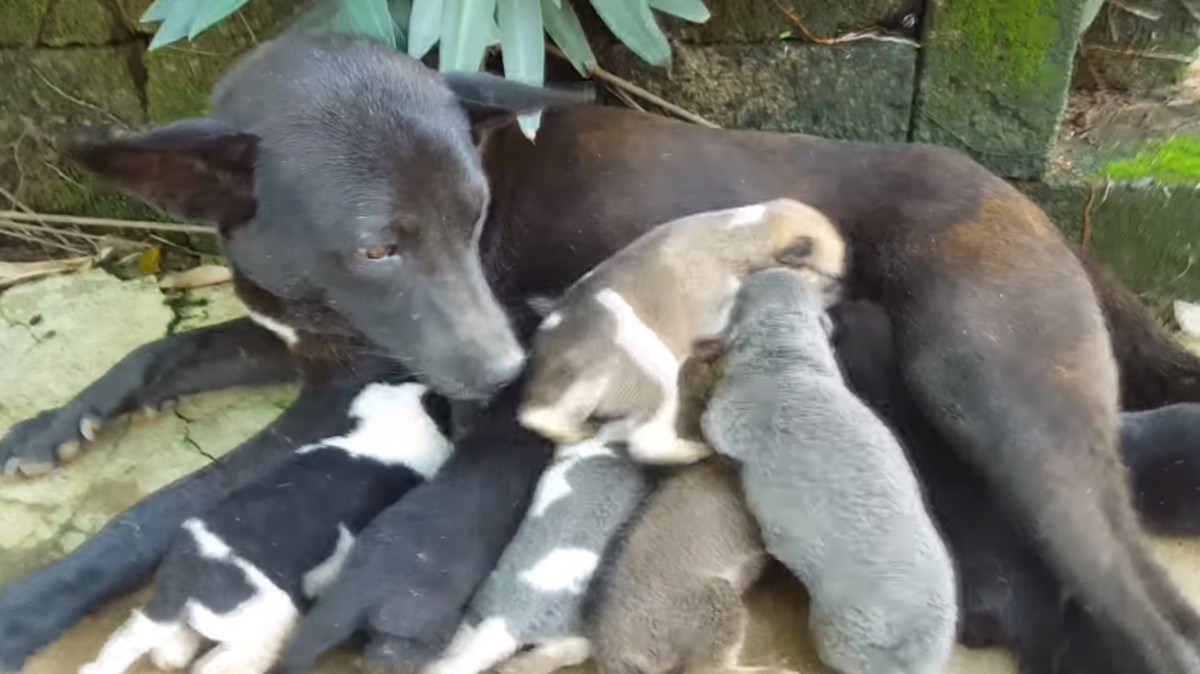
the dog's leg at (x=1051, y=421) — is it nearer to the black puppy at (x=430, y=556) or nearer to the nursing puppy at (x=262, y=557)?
the black puppy at (x=430, y=556)

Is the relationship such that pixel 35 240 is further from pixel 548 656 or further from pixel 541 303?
pixel 548 656

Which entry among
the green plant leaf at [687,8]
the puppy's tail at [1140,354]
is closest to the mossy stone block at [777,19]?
the green plant leaf at [687,8]

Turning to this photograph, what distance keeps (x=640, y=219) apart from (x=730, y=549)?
21.9 inches

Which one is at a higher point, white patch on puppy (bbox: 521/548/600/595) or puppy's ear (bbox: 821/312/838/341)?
puppy's ear (bbox: 821/312/838/341)

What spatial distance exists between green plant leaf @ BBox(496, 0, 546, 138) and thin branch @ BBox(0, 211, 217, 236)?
0.80 metres

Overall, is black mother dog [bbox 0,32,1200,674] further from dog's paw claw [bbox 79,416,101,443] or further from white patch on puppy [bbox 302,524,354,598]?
white patch on puppy [bbox 302,524,354,598]

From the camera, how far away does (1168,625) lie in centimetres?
142

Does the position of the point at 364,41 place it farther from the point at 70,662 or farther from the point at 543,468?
the point at 70,662

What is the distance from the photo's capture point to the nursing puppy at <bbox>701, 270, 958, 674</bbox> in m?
1.32

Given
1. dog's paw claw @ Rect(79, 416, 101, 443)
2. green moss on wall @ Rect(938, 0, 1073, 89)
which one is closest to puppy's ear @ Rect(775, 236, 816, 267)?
green moss on wall @ Rect(938, 0, 1073, 89)

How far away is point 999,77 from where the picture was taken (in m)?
2.05

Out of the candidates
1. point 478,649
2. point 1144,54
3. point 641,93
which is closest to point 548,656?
point 478,649

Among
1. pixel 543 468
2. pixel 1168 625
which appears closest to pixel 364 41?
pixel 543 468

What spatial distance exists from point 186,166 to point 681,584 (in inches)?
30.4
